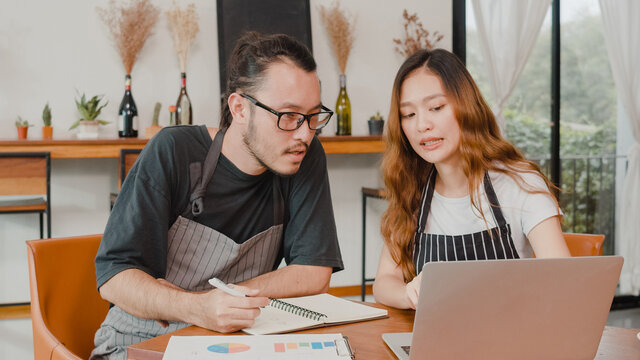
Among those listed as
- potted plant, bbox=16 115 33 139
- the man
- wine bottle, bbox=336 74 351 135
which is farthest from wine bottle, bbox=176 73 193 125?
the man

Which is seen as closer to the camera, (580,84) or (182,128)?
(182,128)

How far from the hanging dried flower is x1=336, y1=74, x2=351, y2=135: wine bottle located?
21.1 inches

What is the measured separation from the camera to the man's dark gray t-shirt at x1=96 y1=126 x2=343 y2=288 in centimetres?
137

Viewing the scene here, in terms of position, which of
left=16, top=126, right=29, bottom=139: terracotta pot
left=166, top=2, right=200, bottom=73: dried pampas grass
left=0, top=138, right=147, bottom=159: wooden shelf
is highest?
left=166, top=2, right=200, bottom=73: dried pampas grass

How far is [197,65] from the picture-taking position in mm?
3590

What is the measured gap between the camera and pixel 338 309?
1.21 meters

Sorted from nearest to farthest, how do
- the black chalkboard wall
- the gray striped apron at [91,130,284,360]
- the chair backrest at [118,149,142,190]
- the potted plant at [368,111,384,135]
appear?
the gray striped apron at [91,130,284,360]
the chair backrest at [118,149,142,190]
the black chalkboard wall
the potted plant at [368,111,384,135]

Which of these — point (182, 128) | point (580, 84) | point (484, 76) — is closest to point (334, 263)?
point (182, 128)

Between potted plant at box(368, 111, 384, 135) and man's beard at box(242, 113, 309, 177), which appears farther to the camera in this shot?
potted plant at box(368, 111, 384, 135)

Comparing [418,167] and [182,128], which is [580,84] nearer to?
[418,167]

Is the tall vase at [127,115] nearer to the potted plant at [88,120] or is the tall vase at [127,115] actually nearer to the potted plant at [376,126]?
the potted plant at [88,120]

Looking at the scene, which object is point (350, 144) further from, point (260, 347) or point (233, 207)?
point (260, 347)

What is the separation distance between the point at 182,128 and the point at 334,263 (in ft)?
1.80

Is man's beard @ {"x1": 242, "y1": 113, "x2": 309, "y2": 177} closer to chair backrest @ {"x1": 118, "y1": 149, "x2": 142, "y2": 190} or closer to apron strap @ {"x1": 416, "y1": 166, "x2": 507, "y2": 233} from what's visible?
apron strap @ {"x1": 416, "y1": 166, "x2": 507, "y2": 233}
